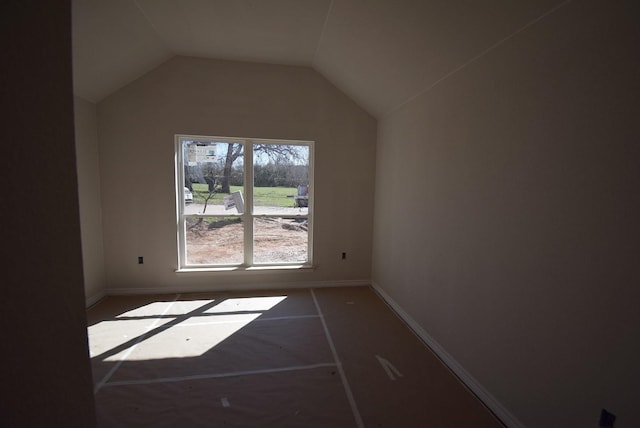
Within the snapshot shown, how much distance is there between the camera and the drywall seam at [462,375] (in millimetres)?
1882

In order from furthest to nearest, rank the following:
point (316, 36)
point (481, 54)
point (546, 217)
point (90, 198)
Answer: point (90, 198) → point (316, 36) → point (481, 54) → point (546, 217)

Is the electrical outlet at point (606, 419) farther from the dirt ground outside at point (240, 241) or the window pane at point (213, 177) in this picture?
the window pane at point (213, 177)

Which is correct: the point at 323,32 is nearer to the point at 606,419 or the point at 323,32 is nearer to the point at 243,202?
the point at 243,202

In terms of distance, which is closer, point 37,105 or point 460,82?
point 37,105

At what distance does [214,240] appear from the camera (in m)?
4.13

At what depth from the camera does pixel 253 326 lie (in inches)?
121

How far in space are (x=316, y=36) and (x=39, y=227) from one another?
319cm

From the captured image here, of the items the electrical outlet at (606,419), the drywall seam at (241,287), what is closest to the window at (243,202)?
the drywall seam at (241,287)

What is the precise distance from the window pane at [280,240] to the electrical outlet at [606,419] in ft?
11.0

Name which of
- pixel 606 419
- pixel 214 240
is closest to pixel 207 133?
pixel 214 240

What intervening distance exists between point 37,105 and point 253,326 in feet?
9.41

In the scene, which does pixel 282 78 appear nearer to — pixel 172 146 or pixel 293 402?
pixel 172 146

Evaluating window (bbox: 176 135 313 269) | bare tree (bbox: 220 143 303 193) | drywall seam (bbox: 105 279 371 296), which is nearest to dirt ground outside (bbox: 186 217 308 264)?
window (bbox: 176 135 313 269)

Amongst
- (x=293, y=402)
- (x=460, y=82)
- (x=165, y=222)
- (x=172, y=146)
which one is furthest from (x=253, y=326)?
(x=460, y=82)
